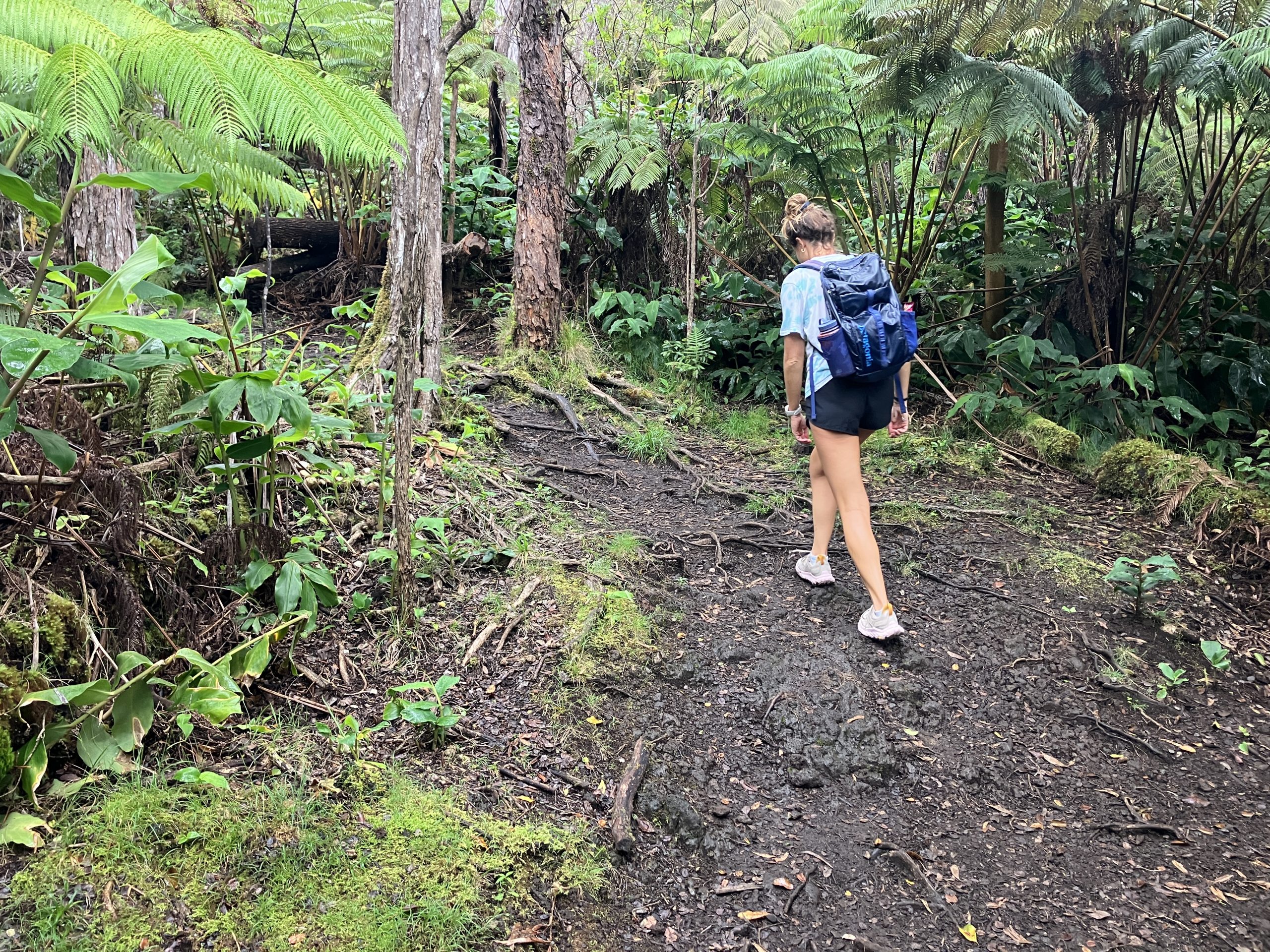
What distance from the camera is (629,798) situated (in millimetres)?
2762

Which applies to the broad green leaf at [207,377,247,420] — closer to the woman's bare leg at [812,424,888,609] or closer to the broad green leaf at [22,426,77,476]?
the broad green leaf at [22,426,77,476]

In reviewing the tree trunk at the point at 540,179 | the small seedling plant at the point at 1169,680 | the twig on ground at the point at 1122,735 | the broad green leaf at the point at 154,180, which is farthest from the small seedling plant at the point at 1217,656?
the tree trunk at the point at 540,179

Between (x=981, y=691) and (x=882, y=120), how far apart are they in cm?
504

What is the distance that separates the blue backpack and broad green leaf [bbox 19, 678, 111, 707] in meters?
3.00

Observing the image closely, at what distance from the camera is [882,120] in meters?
6.58

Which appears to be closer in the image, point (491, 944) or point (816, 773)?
point (491, 944)

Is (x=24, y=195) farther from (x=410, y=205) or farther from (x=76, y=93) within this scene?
(x=410, y=205)

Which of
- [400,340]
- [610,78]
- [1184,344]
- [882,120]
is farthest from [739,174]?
[400,340]

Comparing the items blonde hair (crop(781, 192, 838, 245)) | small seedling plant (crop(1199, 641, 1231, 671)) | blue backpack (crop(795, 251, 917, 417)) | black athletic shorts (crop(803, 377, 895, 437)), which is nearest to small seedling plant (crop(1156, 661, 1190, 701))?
small seedling plant (crop(1199, 641, 1231, 671))

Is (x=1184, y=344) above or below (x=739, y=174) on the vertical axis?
below

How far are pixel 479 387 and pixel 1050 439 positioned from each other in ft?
14.9

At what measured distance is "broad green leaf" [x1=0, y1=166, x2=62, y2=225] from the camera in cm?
199

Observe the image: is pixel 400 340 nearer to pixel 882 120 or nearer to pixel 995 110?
pixel 995 110

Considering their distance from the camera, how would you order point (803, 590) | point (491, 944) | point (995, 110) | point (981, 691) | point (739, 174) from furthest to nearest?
1. point (739, 174)
2. point (995, 110)
3. point (803, 590)
4. point (981, 691)
5. point (491, 944)
